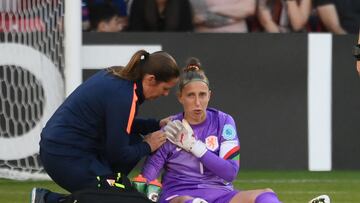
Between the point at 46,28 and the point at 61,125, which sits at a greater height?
the point at 46,28

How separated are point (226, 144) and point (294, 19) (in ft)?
17.4

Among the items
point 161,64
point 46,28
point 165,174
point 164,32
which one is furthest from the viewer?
point 164,32

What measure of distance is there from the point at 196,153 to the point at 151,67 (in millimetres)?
646

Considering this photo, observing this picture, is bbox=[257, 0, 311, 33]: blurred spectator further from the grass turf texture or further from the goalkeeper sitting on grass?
the goalkeeper sitting on grass

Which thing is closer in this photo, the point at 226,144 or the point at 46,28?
the point at 226,144

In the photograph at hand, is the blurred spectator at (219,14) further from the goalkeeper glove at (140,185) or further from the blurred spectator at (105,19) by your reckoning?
the goalkeeper glove at (140,185)

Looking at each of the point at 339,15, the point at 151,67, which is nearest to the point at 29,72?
the point at 339,15

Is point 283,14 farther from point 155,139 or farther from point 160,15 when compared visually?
point 155,139

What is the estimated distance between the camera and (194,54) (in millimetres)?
12523

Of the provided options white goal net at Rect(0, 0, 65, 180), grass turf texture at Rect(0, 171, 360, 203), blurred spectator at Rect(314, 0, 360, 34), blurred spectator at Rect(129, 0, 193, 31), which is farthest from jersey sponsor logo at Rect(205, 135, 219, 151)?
blurred spectator at Rect(314, 0, 360, 34)

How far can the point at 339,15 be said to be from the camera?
511 inches

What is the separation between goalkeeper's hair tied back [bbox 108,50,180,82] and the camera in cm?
734

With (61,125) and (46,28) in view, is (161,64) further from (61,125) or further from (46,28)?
(46,28)

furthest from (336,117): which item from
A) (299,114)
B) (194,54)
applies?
(194,54)
